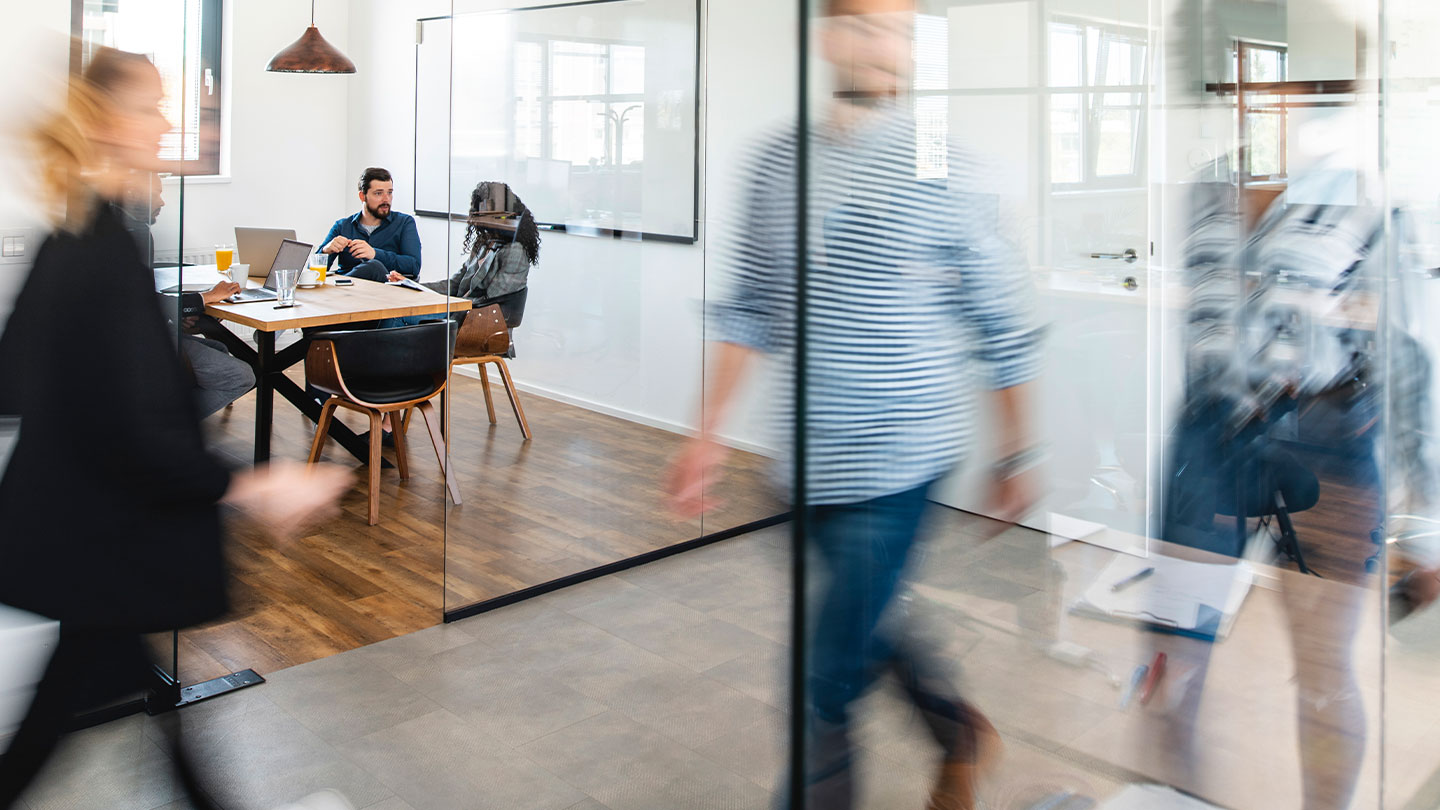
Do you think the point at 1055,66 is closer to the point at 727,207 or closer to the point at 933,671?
the point at 933,671

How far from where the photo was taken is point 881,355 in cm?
126

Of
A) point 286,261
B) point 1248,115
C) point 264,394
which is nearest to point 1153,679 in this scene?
point 1248,115

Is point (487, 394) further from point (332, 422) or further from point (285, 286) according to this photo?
point (332, 422)

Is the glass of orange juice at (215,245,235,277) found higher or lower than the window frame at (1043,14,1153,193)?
higher

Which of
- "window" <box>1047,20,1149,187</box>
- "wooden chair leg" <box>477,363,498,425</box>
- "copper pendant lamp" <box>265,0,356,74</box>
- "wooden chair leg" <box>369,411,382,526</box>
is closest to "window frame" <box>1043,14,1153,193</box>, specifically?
"window" <box>1047,20,1149,187</box>

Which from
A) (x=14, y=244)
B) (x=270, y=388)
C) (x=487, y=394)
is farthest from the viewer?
(x=270, y=388)

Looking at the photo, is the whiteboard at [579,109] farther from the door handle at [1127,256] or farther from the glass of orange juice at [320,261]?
the door handle at [1127,256]

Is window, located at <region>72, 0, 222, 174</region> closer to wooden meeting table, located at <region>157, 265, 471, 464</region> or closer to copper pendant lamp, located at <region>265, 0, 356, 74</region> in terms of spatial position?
wooden meeting table, located at <region>157, 265, 471, 464</region>

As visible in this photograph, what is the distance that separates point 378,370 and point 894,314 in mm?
3493

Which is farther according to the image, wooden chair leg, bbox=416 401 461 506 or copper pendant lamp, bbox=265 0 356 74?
copper pendant lamp, bbox=265 0 356 74

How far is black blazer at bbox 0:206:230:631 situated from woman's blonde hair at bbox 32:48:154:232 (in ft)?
0.36

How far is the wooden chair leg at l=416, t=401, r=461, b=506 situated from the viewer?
11.7ft

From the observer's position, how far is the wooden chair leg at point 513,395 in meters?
3.70

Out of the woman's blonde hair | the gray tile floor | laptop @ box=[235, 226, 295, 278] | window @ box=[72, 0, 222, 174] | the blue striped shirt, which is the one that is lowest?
the gray tile floor
